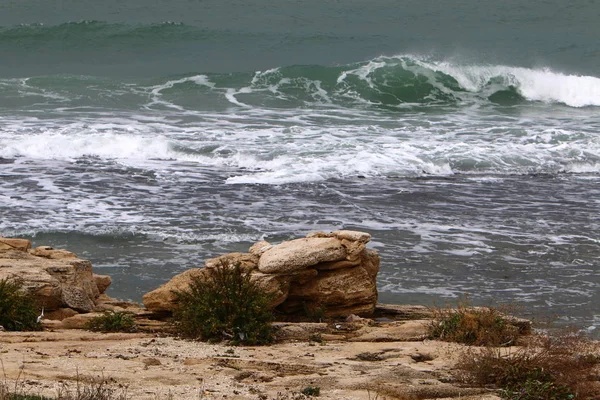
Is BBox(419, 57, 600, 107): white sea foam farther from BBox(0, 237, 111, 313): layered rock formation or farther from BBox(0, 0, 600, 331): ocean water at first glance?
BBox(0, 237, 111, 313): layered rock formation

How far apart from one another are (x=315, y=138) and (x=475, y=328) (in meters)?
16.0

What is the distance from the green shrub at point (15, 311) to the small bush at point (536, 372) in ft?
14.6

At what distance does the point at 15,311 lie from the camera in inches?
381

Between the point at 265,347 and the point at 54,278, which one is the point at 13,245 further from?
the point at 265,347

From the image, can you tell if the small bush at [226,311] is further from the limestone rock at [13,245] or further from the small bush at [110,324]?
the limestone rock at [13,245]

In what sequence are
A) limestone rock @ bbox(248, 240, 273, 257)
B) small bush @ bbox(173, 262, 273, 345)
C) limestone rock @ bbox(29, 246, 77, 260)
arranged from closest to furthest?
small bush @ bbox(173, 262, 273, 345), limestone rock @ bbox(248, 240, 273, 257), limestone rock @ bbox(29, 246, 77, 260)

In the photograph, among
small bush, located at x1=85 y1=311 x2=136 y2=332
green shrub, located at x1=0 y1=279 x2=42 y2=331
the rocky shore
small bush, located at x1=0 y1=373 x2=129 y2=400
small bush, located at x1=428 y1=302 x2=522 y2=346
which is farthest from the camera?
small bush, located at x1=85 y1=311 x2=136 y2=332

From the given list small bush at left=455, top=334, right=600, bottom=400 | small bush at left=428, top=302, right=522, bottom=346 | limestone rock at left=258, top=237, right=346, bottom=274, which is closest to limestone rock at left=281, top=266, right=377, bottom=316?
limestone rock at left=258, top=237, right=346, bottom=274

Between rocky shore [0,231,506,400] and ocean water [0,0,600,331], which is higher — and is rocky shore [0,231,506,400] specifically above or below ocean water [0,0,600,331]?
below

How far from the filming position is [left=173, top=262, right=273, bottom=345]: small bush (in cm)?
941

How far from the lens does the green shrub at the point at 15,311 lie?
962 centimetres

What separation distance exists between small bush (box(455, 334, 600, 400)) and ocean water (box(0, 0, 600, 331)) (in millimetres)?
3352

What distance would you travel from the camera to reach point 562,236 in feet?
50.9

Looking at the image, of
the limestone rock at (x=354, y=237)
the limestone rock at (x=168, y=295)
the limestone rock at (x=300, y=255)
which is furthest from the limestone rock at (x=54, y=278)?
the limestone rock at (x=354, y=237)
